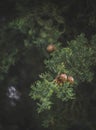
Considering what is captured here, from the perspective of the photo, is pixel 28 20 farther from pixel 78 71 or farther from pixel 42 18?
pixel 78 71

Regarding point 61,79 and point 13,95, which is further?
point 13,95

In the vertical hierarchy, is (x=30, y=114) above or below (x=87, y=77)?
above

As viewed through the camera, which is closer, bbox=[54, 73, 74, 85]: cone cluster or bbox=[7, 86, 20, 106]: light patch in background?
bbox=[54, 73, 74, 85]: cone cluster

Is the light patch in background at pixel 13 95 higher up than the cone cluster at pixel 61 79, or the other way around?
the light patch in background at pixel 13 95

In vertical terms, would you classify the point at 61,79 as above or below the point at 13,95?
below

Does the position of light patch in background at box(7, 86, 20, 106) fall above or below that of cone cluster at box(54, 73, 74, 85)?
above

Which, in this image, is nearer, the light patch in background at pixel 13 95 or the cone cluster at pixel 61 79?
the cone cluster at pixel 61 79

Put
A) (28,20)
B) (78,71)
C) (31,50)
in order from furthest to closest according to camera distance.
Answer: (31,50) < (28,20) < (78,71)

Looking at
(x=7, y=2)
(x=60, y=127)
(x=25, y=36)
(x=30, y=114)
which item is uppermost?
(x=7, y=2)

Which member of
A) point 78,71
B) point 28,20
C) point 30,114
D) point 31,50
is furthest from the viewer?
point 30,114

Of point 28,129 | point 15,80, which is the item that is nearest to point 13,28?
point 15,80

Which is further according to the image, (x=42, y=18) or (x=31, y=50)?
(x=31, y=50)
